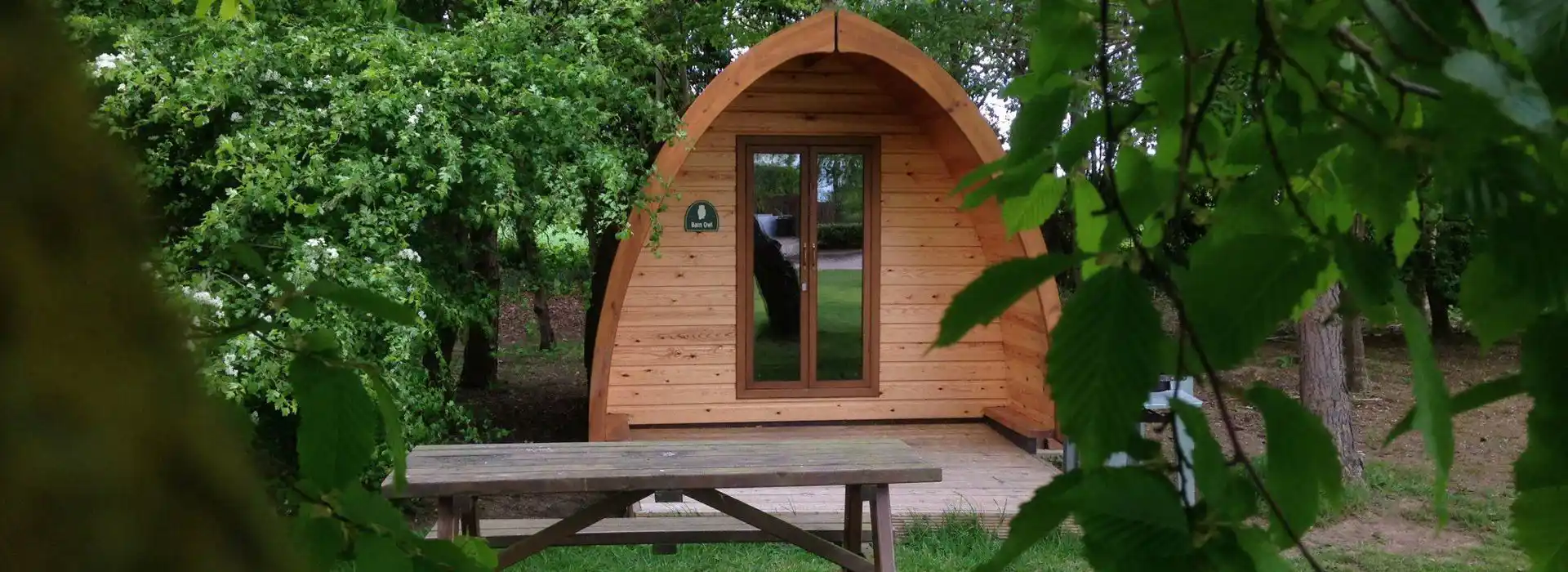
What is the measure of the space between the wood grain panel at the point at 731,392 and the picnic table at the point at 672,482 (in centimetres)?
348

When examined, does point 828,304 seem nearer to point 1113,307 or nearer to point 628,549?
point 628,549

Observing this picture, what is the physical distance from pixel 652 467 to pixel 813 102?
4.81 meters

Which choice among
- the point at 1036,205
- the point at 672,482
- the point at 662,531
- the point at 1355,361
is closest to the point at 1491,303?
the point at 1036,205

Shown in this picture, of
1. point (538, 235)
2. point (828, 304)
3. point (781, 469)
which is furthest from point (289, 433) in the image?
point (828, 304)

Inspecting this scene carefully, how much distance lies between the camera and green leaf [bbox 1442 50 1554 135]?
639mm

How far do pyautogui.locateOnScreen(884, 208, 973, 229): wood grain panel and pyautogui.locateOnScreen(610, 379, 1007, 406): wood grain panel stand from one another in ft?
4.34

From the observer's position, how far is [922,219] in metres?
9.00

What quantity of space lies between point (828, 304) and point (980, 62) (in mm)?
7137

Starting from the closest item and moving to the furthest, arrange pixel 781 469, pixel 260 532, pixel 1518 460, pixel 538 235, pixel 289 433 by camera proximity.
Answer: pixel 260 532 < pixel 1518 460 < pixel 781 469 < pixel 289 433 < pixel 538 235

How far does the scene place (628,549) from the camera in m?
6.23

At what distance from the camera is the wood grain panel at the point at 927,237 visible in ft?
29.4

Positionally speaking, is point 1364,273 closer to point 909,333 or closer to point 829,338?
point 829,338

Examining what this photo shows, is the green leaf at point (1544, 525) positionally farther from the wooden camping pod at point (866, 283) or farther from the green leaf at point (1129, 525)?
the wooden camping pod at point (866, 283)

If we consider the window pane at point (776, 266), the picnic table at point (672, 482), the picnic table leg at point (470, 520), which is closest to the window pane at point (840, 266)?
the window pane at point (776, 266)
